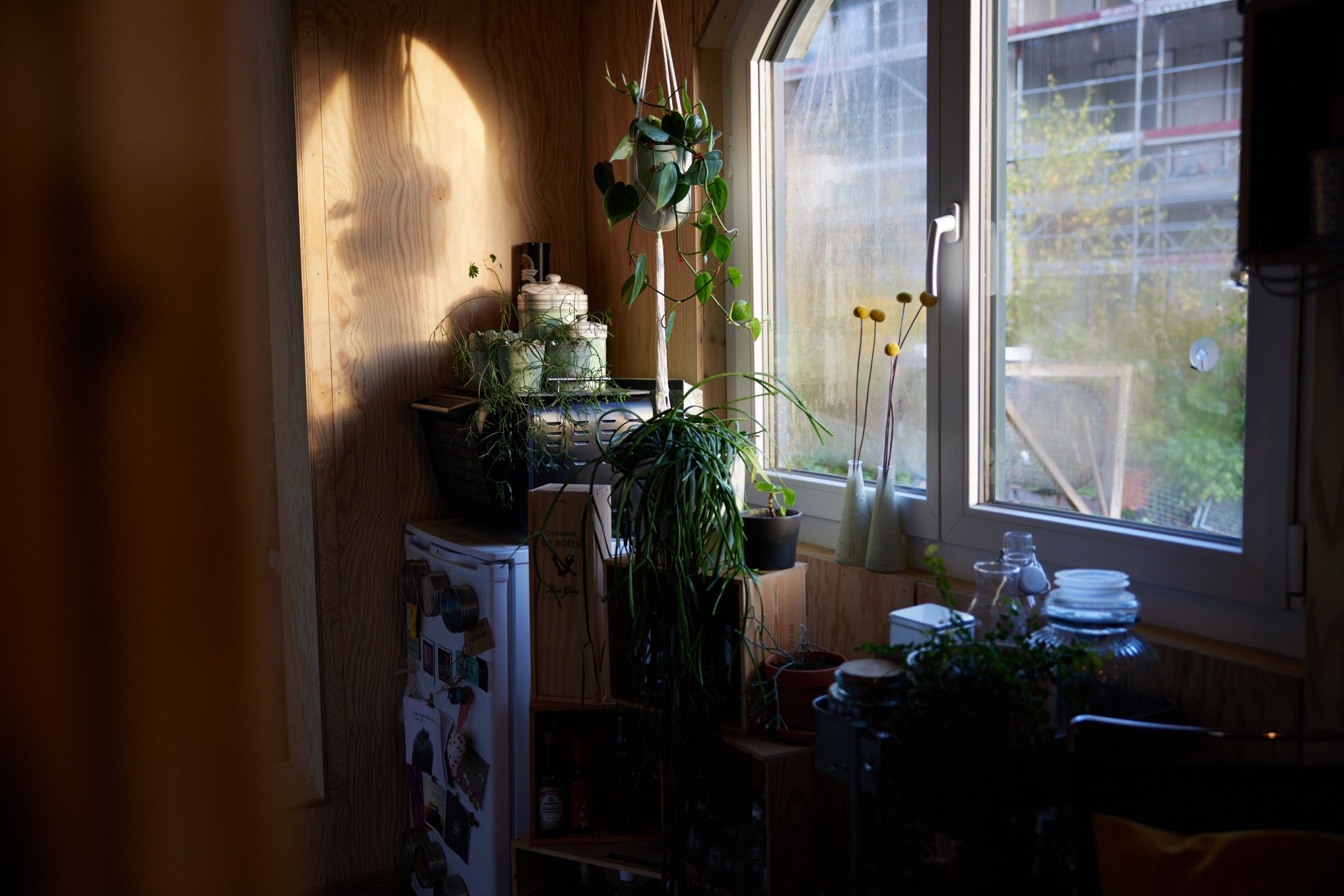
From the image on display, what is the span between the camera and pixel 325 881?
2.63 meters

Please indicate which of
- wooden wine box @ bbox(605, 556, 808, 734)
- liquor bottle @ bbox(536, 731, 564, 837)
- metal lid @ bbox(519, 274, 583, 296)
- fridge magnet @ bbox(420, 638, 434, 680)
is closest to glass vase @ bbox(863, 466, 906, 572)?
wooden wine box @ bbox(605, 556, 808, 734)

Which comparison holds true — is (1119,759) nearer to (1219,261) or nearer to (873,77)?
(1219,261)

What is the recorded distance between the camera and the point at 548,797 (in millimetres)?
2191

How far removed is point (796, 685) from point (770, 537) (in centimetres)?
29

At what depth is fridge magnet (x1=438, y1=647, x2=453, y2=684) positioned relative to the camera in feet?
7.88

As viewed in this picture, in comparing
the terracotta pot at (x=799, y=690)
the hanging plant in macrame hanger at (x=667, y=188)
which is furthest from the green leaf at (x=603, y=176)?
the terracotta pot at (x=799, y=690)

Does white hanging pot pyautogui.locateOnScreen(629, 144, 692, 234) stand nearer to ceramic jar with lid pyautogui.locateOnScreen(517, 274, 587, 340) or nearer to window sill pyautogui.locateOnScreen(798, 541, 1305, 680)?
ceramic jar with lid pyautogui.locateOnScreen(517, 274, 587, 340)

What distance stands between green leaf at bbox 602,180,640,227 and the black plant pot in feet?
2.43

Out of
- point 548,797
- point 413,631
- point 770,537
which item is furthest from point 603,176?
point 548,797

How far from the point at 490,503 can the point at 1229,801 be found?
1.71m

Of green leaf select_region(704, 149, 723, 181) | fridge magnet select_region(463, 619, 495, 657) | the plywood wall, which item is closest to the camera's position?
green leaf select_region(704, 149, 723, 181)

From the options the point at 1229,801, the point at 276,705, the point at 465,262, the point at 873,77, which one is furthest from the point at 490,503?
the point at 276,705

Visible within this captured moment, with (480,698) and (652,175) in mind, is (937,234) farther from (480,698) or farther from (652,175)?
(480,698)

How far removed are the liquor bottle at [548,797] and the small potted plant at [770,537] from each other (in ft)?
2.32
